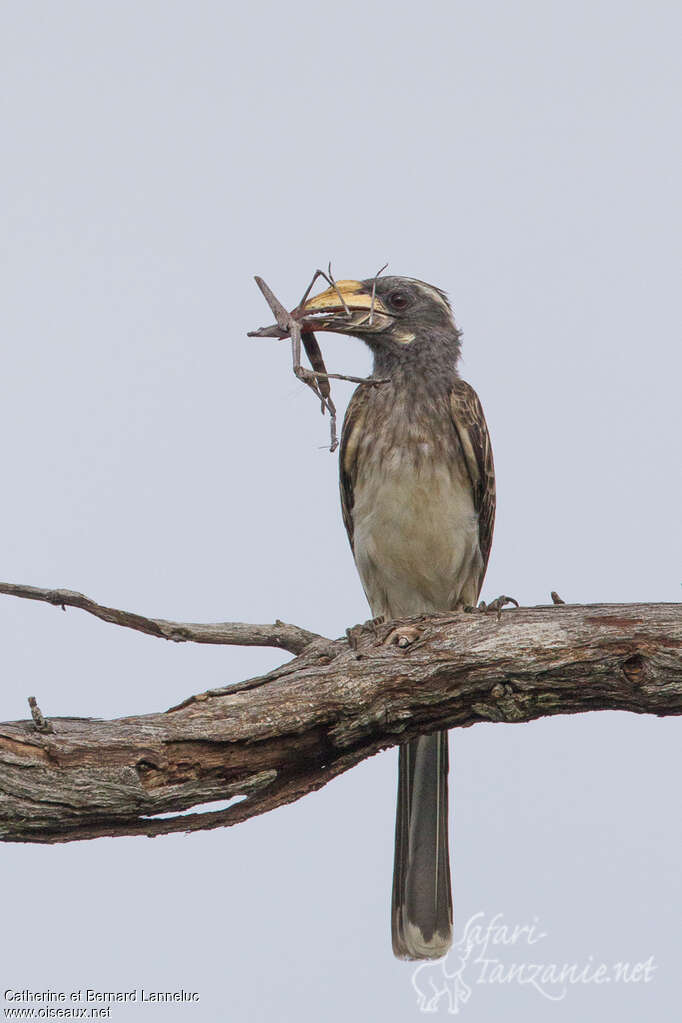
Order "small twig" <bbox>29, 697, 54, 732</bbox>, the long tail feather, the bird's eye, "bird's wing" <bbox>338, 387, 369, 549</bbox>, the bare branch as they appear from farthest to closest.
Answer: the bird's eye → "bird's wing" <bbox>338, 387, 369, 549</bbox> → the long tail feather → the bare branch → "small twig" <bbox>29, 697, 54, 732</bbox>

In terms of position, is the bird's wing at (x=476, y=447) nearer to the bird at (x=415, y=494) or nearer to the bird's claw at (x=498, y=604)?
the bird at (x=415, y=494)

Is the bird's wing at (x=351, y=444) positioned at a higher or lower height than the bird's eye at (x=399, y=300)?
lower

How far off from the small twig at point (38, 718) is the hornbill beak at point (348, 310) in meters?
2.65

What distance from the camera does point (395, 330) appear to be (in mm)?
7312

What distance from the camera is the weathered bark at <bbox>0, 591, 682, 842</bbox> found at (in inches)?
187

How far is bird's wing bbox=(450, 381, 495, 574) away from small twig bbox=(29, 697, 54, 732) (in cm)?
312

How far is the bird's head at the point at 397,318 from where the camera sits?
7.12 metres

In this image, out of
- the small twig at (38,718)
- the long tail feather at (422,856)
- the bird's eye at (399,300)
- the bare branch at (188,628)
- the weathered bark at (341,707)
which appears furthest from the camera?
the bird's eye at (399,300)


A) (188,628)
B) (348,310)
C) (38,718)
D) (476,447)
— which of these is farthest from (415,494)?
(38,718)

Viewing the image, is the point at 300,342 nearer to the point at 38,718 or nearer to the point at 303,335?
the point at 303,335

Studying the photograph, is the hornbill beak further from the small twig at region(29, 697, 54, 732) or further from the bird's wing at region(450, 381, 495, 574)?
the small twig at region(29, 697, 54, 732)

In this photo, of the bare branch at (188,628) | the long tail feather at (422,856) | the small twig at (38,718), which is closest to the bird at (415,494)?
the long tail feather at (422,856)

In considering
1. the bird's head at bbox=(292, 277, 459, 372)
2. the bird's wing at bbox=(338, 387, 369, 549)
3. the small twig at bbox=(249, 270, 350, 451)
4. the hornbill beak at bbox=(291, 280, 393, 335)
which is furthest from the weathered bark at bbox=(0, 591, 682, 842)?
the bird's head at bbox=(292, 277, 459, 372)

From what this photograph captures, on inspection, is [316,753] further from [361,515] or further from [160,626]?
[361,515]
